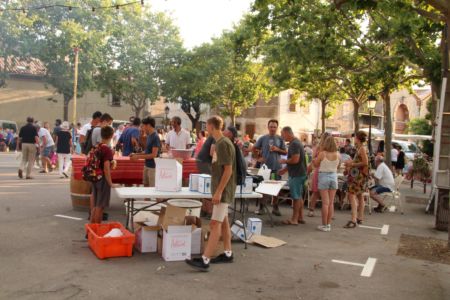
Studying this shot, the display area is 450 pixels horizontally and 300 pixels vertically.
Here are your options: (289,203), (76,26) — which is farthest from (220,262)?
(76,26)

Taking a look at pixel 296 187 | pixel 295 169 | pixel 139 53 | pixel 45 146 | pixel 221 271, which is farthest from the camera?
pixel 139 53

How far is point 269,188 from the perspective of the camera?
26.6 ft

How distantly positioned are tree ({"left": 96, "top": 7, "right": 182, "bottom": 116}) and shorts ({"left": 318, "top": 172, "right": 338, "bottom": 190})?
3149cm

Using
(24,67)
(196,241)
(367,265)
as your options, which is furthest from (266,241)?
(24,67)

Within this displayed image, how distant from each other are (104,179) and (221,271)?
88.5 inches

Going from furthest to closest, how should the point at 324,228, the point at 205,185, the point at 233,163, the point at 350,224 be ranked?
the point at 350,224 < the point at 324,228 < the point at 205,185 < the point at 233,163

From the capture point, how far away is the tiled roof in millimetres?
37188

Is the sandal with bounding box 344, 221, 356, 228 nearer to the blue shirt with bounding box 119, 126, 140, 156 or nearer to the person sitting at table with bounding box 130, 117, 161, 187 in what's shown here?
the person sitting at table with bounding box 130, 117, 161, 187

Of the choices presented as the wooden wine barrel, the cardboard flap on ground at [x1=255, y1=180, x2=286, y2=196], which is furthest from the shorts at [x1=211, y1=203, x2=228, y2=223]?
the wooden wine barrel

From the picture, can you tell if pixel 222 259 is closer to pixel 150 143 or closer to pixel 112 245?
pixel 112 245

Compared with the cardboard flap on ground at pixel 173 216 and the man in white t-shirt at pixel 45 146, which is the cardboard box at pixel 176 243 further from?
the man in white t-shirt at pixel 45 146

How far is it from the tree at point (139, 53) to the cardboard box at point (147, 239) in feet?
109

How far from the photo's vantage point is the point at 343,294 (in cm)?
515

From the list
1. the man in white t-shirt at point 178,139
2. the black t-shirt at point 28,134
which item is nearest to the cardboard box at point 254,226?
the man in white t-shirt at point 178,139
